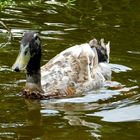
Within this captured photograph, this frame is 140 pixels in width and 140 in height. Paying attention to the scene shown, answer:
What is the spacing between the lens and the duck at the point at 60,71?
10.9 meters

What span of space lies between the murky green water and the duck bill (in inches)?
23.6

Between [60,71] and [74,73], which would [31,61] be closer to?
[60,71]

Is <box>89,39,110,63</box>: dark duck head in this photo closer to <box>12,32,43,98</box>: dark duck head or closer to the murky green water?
the murky green water

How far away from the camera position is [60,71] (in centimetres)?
1173

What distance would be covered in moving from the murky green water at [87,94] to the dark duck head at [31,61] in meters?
0.22

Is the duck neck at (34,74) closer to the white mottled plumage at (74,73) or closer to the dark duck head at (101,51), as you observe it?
the white mottled plumage at (74,73)

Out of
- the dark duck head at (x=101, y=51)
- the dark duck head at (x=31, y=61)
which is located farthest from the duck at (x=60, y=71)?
the dark duck head at (x=101, y=51)

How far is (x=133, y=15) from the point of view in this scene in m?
18.1

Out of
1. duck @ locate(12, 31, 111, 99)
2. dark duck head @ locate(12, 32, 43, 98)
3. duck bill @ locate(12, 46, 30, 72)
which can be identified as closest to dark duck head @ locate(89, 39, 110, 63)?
duck @ locate(12, 31, 111, 99)

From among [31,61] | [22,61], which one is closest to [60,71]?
[31,61]

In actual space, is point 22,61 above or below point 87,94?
above

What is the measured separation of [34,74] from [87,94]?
0.99 metres

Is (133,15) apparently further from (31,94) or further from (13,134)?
(13,134)

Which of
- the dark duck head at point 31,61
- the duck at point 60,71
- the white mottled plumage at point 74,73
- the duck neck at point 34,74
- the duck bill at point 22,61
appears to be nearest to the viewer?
the duck bill at point 22,61
